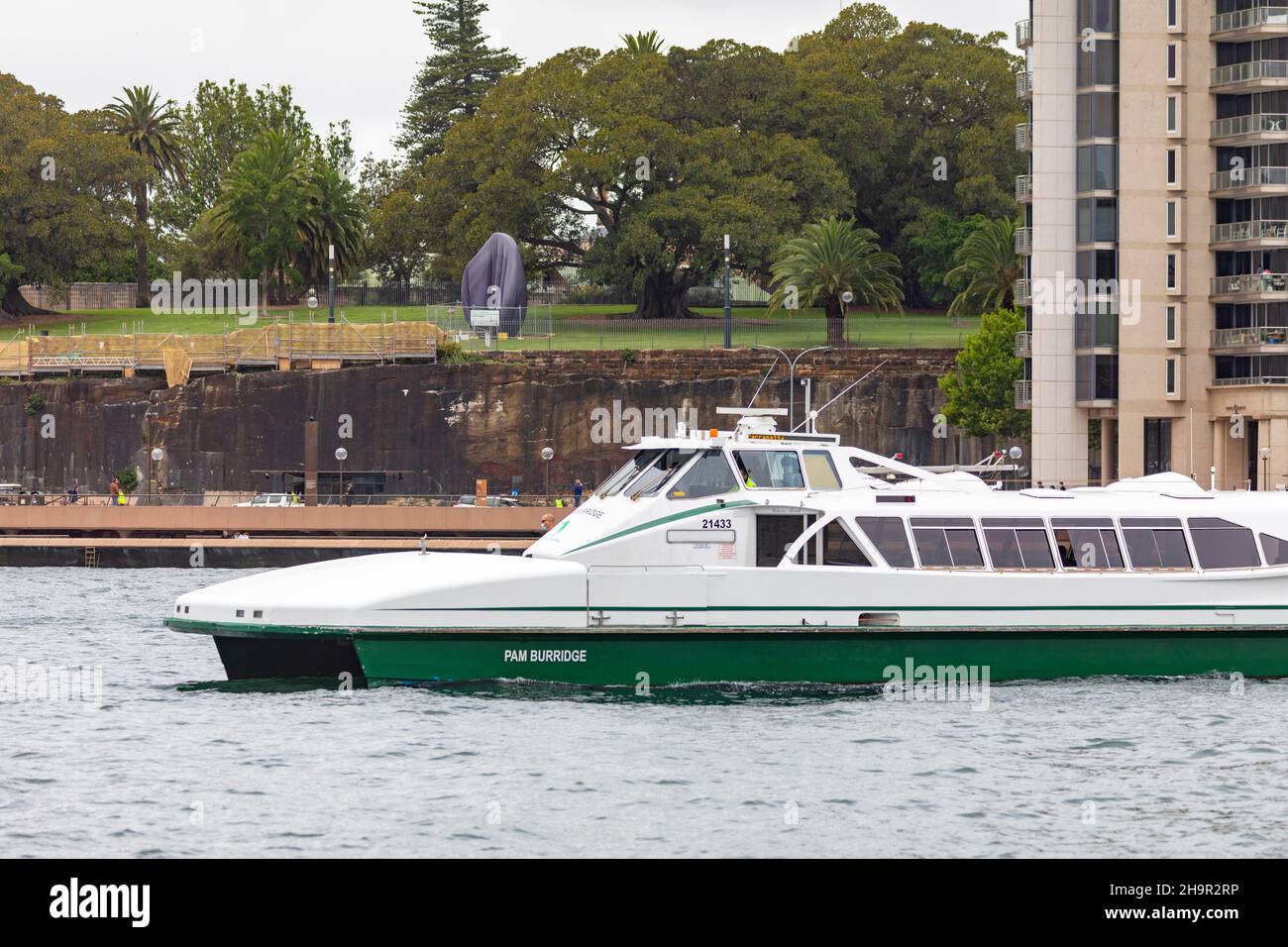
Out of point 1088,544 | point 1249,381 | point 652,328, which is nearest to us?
point 1088,544

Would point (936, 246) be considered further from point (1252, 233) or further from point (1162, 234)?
point (1252, 233)

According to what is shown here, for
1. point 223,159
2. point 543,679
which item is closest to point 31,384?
point 223,159

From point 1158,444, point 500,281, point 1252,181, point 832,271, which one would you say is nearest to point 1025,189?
point 1252,181

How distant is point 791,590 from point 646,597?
2286mm

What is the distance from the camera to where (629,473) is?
3145cm

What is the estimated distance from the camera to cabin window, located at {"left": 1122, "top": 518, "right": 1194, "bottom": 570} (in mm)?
30531

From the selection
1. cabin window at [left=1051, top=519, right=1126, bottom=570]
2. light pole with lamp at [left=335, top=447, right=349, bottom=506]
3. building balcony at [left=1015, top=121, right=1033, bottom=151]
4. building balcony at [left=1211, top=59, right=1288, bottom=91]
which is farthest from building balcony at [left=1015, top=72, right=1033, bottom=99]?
cabin window at [left=1051, top=519, right=1126, bottom=570]

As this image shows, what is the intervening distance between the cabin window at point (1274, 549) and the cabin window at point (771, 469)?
25.8 feet

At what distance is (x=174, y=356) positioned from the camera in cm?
8800

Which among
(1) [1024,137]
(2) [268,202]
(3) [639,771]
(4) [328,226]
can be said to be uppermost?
(2) [268,202]
